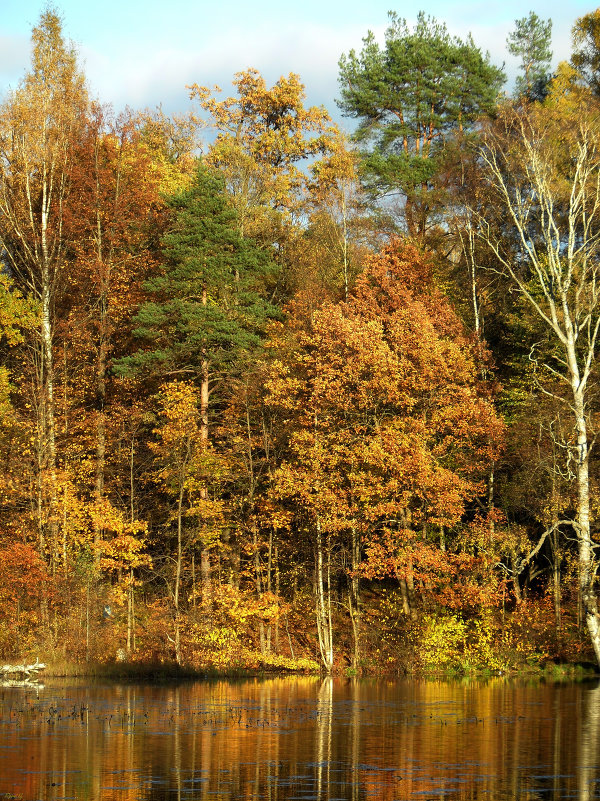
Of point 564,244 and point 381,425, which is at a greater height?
point 564,244

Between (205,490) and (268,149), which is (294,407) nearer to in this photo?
(205,490)

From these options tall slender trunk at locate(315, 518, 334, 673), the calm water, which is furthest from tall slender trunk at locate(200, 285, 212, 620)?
the calm water

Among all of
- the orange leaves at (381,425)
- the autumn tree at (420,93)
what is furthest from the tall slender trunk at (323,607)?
the autumn tree at (420,93)

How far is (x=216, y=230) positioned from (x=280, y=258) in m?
10.6

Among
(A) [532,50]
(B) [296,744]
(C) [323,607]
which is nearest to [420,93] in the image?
(A) [532,50]

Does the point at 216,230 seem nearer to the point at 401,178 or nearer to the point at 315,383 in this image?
the point at 315,383

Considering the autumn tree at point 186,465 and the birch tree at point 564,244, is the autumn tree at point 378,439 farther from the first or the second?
the birch tree at point 564,244

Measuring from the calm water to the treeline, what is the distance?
27.8 feet

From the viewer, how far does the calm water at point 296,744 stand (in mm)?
14438

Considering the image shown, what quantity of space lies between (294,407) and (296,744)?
21307mm

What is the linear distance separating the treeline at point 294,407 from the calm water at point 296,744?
8.48m

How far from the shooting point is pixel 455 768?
1609 cm

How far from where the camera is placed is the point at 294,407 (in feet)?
128

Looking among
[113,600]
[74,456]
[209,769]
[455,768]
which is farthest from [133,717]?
[74,456]
